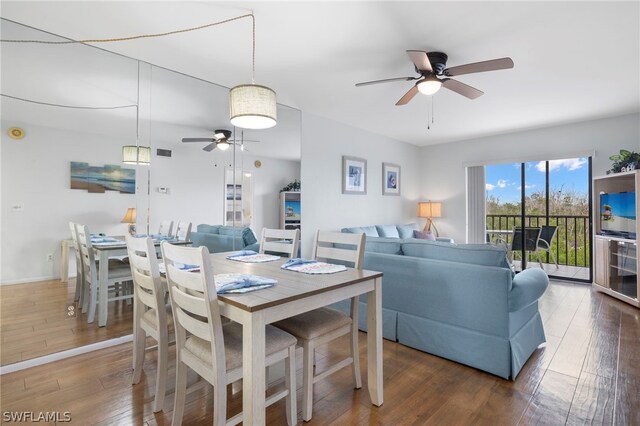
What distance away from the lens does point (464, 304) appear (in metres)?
2.21

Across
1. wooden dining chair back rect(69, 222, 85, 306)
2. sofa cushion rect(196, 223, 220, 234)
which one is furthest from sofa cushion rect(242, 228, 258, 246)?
wooden dining chair back rect(69, 222, 85, 306)

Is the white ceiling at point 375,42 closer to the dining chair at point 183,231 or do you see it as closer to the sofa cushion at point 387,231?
the dining chair at point 183,231

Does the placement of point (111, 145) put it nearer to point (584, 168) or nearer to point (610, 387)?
point (610, 387)

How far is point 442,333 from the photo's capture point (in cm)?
232

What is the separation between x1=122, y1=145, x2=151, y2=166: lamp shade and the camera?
2.77 m

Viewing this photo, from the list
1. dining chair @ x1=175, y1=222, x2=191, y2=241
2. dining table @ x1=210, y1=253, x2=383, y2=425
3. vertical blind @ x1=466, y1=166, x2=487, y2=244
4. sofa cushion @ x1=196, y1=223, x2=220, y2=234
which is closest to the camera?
dining table @ x1=210, y1=253, x2=383, y2=425

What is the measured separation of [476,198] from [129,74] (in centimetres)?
550

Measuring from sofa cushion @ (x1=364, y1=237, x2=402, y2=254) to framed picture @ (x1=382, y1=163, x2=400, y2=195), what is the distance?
2626 millimetres

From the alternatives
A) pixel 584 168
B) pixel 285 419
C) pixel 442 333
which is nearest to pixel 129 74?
pixel 285 419

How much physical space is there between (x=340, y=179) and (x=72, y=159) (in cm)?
310

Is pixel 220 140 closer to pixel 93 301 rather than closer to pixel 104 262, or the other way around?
pixel 104 262

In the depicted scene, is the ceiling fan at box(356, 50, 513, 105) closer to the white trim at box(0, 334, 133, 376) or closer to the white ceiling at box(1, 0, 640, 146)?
the white ceiling at box(1, 0, 640, 146)

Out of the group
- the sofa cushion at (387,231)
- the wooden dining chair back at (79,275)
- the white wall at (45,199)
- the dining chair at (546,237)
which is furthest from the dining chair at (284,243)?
the dining chair at (546,237)

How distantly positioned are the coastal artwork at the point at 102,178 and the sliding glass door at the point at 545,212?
5440mm
